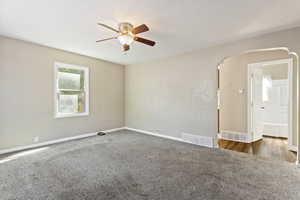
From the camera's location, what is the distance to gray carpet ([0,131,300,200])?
1.88 metres

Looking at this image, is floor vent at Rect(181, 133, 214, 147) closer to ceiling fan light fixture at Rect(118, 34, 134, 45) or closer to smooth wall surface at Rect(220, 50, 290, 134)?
smooth wall surface at Rect(220, 50, 290, 134)

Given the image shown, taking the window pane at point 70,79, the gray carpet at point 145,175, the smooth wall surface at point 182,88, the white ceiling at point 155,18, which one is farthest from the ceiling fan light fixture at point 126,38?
the window pane at point 70,79

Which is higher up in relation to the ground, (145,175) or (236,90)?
(236,90)

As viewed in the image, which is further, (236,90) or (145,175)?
(236,90)

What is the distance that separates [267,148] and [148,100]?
11.4 ft

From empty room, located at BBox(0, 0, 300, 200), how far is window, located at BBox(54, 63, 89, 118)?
0.03 metres

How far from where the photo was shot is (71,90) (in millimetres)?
4379

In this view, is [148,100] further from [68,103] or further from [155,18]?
[155,18]

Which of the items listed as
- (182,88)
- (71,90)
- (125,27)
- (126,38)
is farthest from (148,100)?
(125,27)

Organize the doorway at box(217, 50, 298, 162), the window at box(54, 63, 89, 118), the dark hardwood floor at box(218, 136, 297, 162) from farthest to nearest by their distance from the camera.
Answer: the window at box(54, 63, 89, 118) < the doorway at box(217, 50, 298, 162) < the dark hardwood floor at box(218, 136, 297, 162)

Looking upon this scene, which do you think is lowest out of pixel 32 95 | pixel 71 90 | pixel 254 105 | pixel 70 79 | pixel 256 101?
pixel 254 105

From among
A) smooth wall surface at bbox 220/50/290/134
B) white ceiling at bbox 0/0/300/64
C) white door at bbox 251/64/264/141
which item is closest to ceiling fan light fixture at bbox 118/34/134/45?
white ceiling at bbox 0/0/300/64

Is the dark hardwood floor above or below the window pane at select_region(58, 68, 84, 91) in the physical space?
below

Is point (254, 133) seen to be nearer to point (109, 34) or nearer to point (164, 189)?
point (164, 189)
